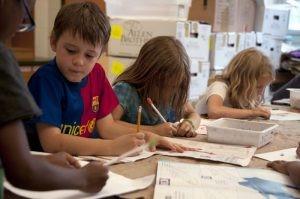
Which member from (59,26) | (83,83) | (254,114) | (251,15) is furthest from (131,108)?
(251,15)

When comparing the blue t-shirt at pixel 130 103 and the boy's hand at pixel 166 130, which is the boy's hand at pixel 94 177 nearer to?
A: the boy's hand at pixel 166 130

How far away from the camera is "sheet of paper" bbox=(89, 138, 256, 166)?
3.38 feet

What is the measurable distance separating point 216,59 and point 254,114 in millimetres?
1173

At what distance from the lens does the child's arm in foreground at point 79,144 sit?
1002 mm

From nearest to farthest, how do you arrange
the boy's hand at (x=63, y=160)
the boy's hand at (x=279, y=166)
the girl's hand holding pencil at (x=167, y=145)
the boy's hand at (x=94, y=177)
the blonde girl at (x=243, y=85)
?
the boy's hand at (x=94, y=177)
the boy's hand at (x=63, y=160)
the boy's hand at (x=279, y=166)
the girl's hand holding pencil at (x=167, y=145)
the blonde girl at (x=243, y=85)

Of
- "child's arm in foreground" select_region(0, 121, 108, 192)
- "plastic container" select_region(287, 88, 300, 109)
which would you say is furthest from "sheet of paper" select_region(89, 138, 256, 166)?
"plastic container" select_region(287, 88, 300, 109)

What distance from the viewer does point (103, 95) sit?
1282 mm

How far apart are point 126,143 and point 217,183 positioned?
0.27 meters

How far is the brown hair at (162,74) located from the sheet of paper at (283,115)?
546mm

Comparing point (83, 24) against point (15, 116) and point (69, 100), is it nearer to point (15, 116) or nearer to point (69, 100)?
point (69, 100)

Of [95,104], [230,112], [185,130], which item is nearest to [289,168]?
[185,130]

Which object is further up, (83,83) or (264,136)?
(83,83)

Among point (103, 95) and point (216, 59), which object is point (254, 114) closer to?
point (103, 95)

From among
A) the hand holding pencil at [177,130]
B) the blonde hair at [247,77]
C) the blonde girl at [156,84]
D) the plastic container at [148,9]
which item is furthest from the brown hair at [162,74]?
the plastic container at [148,9]
